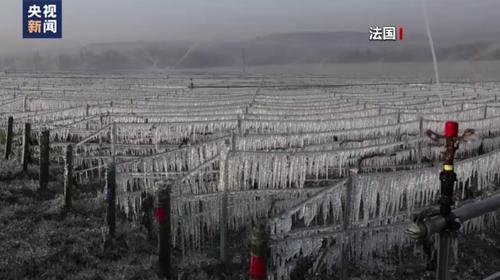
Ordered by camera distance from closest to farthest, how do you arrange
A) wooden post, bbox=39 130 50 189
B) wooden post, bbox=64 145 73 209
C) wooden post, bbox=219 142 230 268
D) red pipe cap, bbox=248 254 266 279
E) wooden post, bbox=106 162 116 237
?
red pipe cap, bbox=248 254 266 279
wooden post, bbox=219 142 230 268
wooden post, bbox=106 162 116 237
wooden post, bbox=64 145 73 209
wooden post, bbox=39 130 50 189

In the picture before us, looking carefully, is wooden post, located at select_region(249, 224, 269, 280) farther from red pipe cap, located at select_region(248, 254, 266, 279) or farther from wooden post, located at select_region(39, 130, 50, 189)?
wooden post, located at select_region(39, 130, 50, 189)

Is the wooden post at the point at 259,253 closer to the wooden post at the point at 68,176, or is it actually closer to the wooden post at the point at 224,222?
the wooden post at the point at 224,222

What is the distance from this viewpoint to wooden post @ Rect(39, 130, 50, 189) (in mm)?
14211

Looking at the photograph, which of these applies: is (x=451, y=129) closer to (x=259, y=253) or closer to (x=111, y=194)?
(x=259, y=253)

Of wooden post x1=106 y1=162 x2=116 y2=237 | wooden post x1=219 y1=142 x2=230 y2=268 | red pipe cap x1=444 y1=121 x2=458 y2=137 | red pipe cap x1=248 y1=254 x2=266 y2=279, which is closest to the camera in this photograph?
red pipe cap x1=444 y1=121 x2=458 y2=137

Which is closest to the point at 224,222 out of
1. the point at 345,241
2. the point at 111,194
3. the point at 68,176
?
the point at 345,241

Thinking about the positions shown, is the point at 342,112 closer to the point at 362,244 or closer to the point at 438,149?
the point at 438,149

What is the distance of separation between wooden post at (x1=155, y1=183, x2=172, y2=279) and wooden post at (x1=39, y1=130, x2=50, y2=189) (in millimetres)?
7411

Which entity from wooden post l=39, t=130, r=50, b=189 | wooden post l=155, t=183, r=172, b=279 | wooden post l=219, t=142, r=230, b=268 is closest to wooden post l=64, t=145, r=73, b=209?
wooden post l=39, t=130, r=50, b=189

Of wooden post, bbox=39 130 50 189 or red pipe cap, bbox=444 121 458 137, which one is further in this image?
wooden post, bbox=39 130 50 189

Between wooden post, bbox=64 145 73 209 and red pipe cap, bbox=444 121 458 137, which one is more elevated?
red pipe cap, bbox=444 121 458 137

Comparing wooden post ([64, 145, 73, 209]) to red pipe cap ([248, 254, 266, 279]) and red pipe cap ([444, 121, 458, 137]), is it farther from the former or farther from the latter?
red pipe cap ([444, 121, 458, 137])

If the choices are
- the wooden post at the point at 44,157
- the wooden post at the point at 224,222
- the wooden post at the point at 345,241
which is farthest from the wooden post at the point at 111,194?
the wooden post at the point at 345,241

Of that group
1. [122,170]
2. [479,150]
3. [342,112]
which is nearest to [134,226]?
[122,170]
